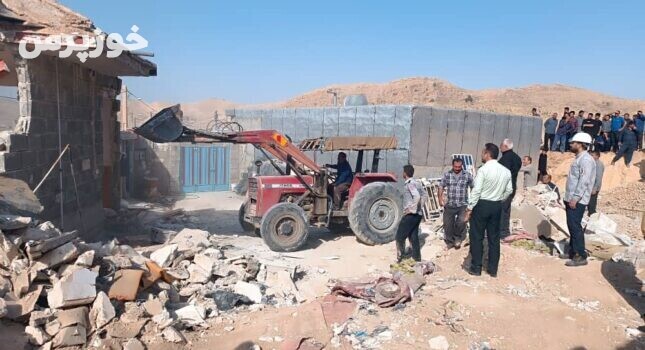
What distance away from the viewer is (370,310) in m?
5.12

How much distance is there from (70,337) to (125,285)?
756 millimetres

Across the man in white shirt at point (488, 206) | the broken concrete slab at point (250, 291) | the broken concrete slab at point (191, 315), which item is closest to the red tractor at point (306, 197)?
the broken concrete slab at point (250, 291)

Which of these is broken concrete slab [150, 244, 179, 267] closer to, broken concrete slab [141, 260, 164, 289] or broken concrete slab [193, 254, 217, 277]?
broken concrete slab [193, 254, 217, 277]

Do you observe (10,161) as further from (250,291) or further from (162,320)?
(250,291)

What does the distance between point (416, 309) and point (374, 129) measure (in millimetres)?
7852

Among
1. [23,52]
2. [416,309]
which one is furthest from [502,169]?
[23,52]

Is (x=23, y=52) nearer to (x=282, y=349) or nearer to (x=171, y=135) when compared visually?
(x=171, y=135)

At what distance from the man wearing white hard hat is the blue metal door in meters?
12.1

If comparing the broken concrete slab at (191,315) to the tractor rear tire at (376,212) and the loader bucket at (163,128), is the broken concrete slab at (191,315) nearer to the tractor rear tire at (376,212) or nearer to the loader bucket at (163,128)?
the loader bucket at (163,128)

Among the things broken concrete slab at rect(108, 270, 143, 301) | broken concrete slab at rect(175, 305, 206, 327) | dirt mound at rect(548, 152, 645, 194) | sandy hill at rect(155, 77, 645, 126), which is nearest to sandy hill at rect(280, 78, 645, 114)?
sandy hill at rect(155, 77, 645, 126)

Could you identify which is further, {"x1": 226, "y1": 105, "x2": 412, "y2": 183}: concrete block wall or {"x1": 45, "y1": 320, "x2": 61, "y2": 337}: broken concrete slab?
{"x1": 226, "y1": 105, "x2": 412, "y2": 183}: concrete block wall

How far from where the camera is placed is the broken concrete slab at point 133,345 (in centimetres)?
411

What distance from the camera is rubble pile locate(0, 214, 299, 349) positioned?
4.10 metres

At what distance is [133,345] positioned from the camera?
13.5ft
